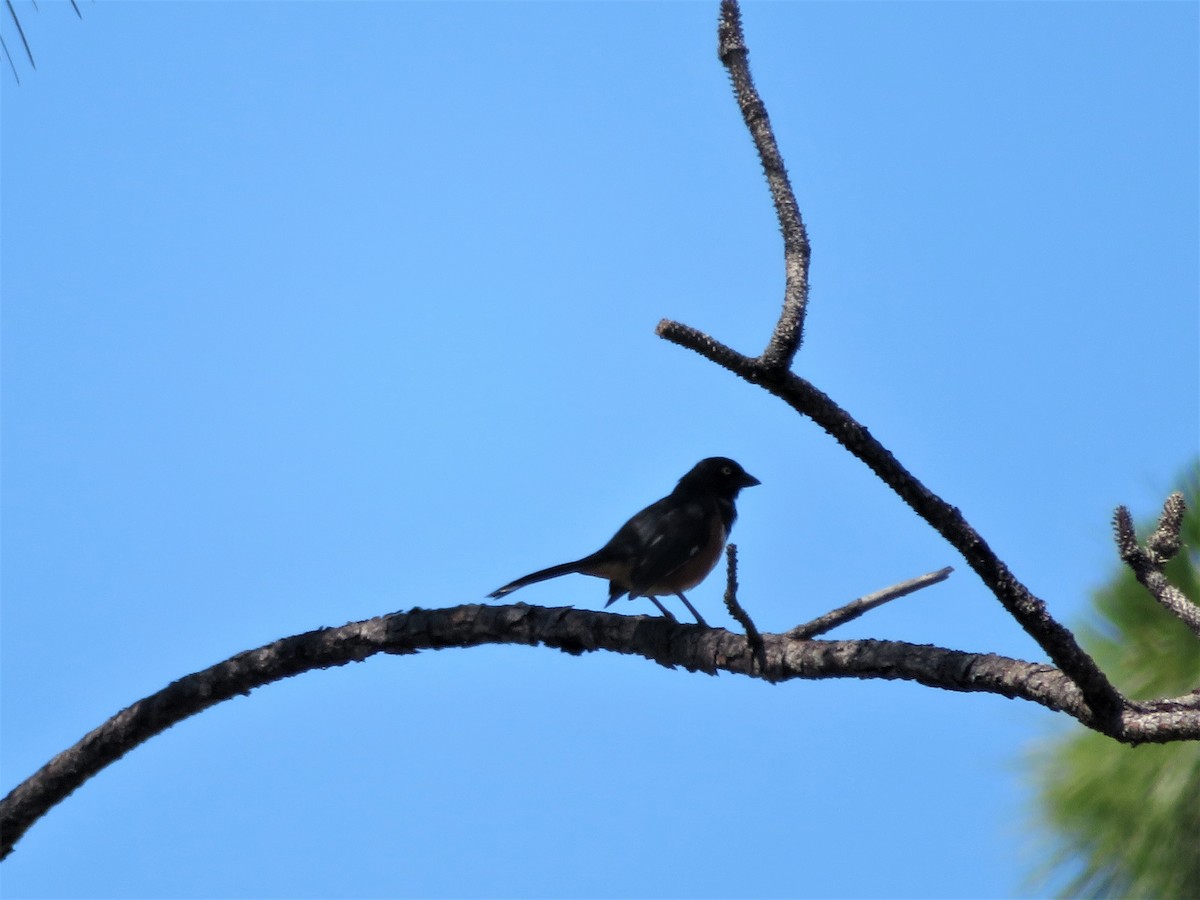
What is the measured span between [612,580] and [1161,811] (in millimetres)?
2793

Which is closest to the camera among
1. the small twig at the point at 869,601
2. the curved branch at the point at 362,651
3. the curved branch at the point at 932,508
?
the curved branch at the point at 932,508

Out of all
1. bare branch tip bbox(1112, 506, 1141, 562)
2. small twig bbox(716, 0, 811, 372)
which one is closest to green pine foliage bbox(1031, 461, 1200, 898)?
bare branch tip bbox(1112, 506, 1141, 562)

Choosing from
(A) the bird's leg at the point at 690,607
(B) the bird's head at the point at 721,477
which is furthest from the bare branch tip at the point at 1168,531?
(B) the bird's head at the point at 721,477

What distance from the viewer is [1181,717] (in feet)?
7.48

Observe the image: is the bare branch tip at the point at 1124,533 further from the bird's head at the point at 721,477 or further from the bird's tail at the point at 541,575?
the bird's head at the point at 721,477

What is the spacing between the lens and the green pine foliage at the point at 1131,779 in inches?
208

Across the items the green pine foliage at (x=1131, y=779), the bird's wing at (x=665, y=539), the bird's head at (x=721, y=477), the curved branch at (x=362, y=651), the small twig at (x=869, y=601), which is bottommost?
the green pine foliage at (x=1131, y=779)

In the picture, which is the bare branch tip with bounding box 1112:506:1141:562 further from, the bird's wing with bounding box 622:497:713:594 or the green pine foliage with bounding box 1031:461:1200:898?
the bird's wing with bounding box 622:497:713:594

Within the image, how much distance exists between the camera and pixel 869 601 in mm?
3412

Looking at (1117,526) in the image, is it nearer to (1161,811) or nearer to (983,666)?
(983,666)

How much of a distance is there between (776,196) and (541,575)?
3.69 meters

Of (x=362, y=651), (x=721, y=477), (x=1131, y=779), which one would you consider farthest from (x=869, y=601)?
(x=721, y=477)

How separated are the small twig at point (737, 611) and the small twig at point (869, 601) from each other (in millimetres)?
137

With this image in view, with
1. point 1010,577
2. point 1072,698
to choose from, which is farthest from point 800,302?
point 1072,698
